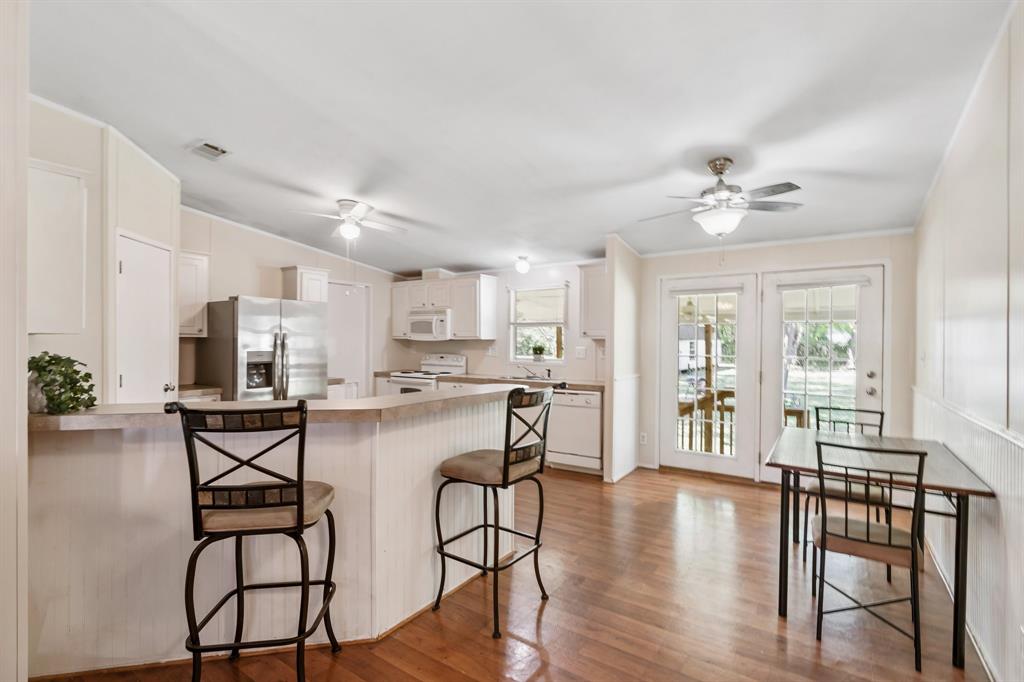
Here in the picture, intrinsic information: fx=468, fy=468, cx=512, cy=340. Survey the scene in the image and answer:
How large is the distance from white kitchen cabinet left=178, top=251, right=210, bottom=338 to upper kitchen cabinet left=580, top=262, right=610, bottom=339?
3.84 metres

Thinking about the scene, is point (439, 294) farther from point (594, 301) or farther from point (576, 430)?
point (576, 430)

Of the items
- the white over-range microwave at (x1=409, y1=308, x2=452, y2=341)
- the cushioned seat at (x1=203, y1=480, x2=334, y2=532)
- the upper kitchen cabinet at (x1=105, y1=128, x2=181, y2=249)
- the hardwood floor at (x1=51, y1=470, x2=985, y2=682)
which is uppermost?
the upper kitchen cabinet at (x1=105, y1=128, x2=181, y2=249)

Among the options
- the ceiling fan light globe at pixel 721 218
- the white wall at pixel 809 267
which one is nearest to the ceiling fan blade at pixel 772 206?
the ceiling fan light globe at pixel 721 218

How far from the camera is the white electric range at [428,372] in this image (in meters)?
6.06

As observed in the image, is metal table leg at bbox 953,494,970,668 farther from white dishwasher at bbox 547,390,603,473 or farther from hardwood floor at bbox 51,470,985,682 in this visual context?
white dishwasher at bbox 547,390,603,473

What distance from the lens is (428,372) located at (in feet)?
21.7

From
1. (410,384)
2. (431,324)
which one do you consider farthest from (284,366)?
(431,324)

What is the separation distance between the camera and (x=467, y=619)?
2.29 meters

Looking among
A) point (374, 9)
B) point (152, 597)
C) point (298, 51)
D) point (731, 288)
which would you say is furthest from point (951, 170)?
point (152, 597)

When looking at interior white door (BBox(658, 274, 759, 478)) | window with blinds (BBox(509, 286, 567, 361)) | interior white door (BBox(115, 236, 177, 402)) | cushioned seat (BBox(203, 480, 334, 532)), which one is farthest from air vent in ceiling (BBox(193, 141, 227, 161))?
interior white door (BBox(658, 274, 759, 478))

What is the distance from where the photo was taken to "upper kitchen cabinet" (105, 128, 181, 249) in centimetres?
304

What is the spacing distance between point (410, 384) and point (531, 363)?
64.4 inches

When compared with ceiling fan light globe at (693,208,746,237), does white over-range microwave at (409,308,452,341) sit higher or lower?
lower

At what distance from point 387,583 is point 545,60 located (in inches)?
98.1
